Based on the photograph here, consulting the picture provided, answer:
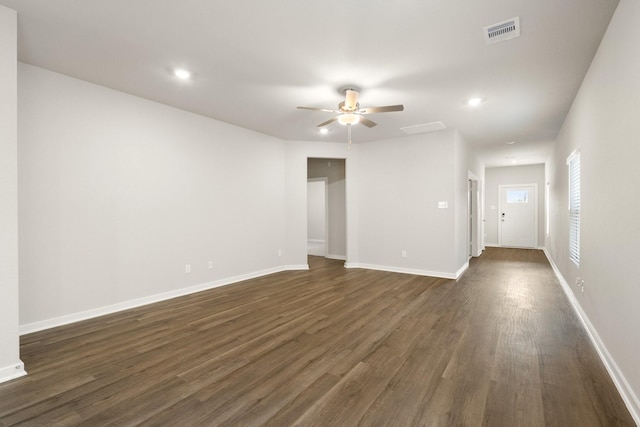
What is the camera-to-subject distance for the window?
359cm

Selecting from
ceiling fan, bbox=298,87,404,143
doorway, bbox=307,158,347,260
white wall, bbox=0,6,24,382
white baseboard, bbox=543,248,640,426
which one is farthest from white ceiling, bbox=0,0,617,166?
doorway, bbox=307,158,347,260

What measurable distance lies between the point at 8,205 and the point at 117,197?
4.68ft

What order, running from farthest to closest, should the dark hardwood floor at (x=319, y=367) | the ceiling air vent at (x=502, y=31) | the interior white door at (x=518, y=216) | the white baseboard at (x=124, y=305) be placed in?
the interior white door at (x=518, y=216), the white baseboard at (x=124, y=305), the ceiling air vent at (x=502, y=31), the dark hardwood floor at (x=319, y=367)

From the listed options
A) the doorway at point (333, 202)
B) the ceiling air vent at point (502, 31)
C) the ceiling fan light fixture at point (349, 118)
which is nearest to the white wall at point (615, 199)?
the ceiling air vent at point (502, 31)

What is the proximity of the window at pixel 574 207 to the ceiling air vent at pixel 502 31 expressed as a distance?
2063 mm

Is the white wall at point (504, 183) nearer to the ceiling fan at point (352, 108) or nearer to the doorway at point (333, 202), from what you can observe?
the doorway at point (333, 202)

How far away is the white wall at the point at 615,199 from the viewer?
1.83 metres

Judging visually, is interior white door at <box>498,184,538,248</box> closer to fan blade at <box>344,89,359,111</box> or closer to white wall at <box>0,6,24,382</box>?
fan blade at <box>344,89,359,111</box>

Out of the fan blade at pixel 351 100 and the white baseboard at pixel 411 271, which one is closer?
the fan blade at pixel 351 100

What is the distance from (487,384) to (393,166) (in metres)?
4.43

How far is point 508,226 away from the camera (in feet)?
32.7

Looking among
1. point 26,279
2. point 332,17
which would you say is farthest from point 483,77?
point 26,279

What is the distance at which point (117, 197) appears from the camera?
357cm

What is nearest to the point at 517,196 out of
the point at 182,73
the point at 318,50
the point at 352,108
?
the point at 352,108
